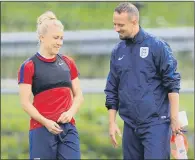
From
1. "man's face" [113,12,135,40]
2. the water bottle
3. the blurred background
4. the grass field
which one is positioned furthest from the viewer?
the blurred background

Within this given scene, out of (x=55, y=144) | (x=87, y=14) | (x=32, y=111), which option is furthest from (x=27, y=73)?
(x=87, y=14)

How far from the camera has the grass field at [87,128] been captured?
33.9ft

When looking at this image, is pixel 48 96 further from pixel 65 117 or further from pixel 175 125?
pixel 175 125

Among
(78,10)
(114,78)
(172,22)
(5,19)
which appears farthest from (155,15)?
(114,78)

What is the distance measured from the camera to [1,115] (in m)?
10.8

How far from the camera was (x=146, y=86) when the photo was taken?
710 centimetres

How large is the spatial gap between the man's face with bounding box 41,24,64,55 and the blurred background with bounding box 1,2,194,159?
320cm

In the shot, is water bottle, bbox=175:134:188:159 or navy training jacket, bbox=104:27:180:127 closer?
navy training jacket, bbox=104:27:180:127

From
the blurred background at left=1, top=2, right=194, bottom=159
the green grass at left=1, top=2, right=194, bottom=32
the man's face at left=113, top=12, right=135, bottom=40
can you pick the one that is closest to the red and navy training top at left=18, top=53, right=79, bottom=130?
the man's face at left=113, top=12, right=135, bottom=40

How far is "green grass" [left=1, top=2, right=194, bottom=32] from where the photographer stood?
1118 cm

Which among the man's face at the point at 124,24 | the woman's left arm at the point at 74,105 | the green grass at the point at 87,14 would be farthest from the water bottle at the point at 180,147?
the green grass at the point at 87,14

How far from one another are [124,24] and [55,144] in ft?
3.86

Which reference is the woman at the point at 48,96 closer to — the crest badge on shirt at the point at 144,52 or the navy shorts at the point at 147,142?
the navy shorts at the point at 147,142

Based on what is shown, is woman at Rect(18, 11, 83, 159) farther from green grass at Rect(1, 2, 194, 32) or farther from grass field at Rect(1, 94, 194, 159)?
green grass at Rect(1, 2, 194, 32)
